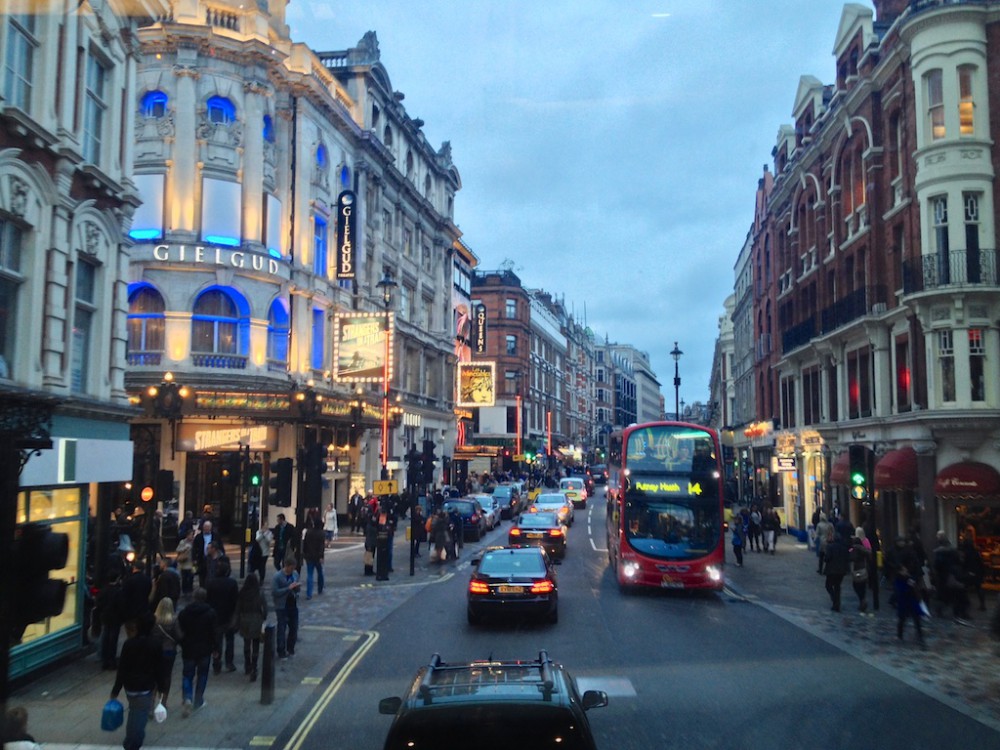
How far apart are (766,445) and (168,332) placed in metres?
31.2

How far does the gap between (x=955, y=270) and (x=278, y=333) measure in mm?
23959

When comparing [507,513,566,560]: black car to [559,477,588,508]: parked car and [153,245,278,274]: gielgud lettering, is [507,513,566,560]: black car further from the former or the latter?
[559,477,588,508]: parked car

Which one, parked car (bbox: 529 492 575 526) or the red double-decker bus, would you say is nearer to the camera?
the red double-decker bus

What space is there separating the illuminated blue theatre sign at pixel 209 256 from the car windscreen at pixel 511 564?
18.8 meters

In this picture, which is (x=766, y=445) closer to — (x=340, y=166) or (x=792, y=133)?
(x=792, y=133)

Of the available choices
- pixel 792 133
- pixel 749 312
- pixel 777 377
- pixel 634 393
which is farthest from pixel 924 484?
pixel 634 393

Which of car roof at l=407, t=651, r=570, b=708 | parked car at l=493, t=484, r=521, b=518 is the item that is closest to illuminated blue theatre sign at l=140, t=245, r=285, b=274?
parked car at l=493, t=484, r=521, b=518

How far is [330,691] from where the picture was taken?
12156 mm

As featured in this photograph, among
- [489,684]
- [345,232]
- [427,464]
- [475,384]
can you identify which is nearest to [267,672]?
[489,684]

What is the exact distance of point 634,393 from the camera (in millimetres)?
179875

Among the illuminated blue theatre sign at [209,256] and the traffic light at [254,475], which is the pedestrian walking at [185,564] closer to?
the traffic light at [254,475]

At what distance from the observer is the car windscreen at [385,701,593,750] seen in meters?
5.36

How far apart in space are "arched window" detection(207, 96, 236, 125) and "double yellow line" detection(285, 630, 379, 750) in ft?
76.2

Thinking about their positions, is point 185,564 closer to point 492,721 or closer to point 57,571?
point 57,571
